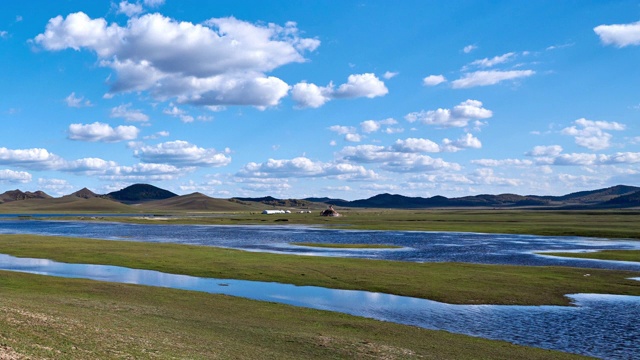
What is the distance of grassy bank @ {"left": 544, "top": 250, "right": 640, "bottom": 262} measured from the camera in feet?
247

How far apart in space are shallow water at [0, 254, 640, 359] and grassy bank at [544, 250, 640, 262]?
3474 cm

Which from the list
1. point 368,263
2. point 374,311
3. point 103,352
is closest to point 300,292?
point 374,311

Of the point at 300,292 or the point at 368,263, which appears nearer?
the point at 300,292

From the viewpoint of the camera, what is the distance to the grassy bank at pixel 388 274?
45.8 metres

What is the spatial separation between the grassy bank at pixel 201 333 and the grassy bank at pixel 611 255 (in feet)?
183

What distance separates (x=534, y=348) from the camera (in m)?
28.3

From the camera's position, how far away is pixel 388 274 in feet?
182

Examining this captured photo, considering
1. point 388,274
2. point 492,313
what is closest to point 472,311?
point 492,313

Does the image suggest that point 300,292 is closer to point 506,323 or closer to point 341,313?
point 341,313

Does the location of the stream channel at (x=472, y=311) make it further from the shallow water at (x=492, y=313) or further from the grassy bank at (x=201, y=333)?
the grassy bank at (x=201, y=333)

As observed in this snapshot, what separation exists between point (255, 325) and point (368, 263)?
35499 mm

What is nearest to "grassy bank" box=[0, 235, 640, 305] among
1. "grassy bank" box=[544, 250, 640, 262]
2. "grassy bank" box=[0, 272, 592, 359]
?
"grassy bank" box=[0, 272, 592, 359]

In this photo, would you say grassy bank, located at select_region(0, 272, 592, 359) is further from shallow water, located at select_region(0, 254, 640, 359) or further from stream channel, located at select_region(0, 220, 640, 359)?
stream channel, located at select_region(0, 220, 640, 359)

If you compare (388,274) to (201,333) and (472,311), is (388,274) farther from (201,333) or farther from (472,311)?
(201,333)
